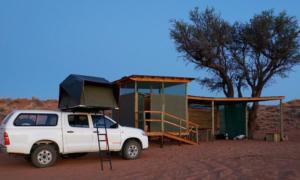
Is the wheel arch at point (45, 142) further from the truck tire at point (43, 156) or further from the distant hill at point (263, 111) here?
the distant hill at point (263, 111)

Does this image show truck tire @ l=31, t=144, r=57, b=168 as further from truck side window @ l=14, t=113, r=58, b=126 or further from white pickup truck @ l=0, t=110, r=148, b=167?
truck side window @ l=14, t=113, r=58, b=126

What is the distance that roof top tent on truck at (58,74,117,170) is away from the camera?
11234mm

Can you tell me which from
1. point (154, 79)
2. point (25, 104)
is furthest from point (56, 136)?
point (25, 104)

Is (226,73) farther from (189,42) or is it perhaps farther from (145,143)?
(145,143)

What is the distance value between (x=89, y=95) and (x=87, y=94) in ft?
0.26

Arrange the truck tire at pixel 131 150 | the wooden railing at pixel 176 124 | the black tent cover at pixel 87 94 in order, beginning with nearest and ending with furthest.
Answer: the black tent cover at pixel 87 94
the truck tire at pixel 131 150
the wooden railing at pixel 176 124

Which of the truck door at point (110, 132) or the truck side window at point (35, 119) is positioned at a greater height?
the truck side window at point (35, 119)

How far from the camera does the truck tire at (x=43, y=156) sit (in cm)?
1084

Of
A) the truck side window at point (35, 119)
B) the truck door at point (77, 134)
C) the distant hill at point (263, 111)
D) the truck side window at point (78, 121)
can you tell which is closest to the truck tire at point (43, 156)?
the truck door at point (77, 134)

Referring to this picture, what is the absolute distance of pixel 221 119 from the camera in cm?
2345

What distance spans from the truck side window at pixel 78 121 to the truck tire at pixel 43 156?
3.55ft

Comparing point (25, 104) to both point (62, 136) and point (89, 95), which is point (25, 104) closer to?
point (62, 136)

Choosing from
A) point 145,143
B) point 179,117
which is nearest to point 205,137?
point 179,117

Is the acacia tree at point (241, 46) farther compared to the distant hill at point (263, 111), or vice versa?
the distant hill at point (263, 111)
